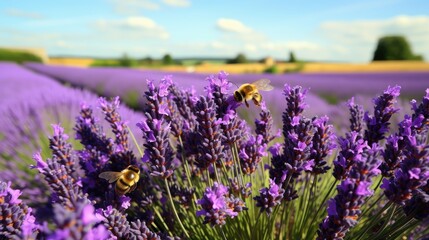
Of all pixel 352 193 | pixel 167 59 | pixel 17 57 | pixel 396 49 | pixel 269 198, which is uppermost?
pixel 396 49

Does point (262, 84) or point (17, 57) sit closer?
point (262, 84)

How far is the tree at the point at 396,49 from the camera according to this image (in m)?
28.4

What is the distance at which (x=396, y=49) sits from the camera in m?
28.5

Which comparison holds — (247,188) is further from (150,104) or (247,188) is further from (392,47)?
(392,47)

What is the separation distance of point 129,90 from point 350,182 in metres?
6.12

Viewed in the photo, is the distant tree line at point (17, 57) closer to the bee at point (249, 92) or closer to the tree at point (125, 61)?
the tree at point (125, 61)

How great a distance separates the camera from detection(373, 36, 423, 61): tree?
93.3 ft

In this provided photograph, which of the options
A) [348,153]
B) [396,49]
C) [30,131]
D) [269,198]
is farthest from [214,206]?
[396,49]

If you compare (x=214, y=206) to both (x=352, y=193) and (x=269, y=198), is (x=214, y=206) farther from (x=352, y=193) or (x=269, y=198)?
(x=352, y=193)

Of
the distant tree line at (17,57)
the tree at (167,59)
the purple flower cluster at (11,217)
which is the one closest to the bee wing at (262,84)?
the purple flower cluster at (11,217)

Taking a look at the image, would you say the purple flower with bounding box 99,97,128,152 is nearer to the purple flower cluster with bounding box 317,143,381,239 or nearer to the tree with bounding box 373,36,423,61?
the purple flower cluster with bounding box 317,143,381,239

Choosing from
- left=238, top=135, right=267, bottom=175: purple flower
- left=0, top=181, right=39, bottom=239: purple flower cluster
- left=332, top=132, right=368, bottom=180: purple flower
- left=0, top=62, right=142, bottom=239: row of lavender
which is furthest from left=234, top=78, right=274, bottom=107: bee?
left=0, top=62, right=142, bottom=239: row of lavender

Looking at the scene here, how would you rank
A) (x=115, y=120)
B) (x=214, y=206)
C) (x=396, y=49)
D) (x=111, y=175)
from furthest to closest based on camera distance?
(x=396, y=49) → (x=115, y=120) → (x=111, y=175) → (x=214, y=206)

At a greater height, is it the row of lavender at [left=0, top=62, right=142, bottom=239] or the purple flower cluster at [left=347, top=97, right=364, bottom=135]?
the purple flower cluster at [left=347, top=97, right=364, bottom=135]
